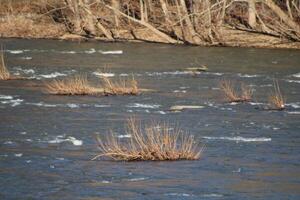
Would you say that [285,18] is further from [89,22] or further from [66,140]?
[66,140]

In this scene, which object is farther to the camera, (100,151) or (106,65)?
(106,65)

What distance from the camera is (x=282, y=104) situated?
1975 centimetres

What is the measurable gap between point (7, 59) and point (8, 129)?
1630 centimetres

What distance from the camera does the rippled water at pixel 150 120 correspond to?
11281 millimetres

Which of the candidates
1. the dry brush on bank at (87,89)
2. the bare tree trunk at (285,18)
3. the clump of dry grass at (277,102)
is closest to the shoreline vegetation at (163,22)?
the bare tree trunk at (285,18)

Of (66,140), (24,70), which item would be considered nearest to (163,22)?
(24,70)

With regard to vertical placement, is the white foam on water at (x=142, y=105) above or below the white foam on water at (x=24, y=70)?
above

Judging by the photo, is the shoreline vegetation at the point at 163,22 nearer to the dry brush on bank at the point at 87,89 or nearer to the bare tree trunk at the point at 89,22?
the bare tree trunk at the point at 89,22

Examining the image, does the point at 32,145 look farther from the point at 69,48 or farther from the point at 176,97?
the point at 69,48

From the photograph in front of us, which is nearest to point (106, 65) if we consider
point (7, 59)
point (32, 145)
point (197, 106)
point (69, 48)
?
point (7, 59)

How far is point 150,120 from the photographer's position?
1744 centimetres

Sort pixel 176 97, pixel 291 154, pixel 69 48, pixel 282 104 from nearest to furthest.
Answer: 1. pixel 291 154
2. pixel 282 104
3. pixel 176 97
4. pixel 69 48

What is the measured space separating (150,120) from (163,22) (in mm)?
27852

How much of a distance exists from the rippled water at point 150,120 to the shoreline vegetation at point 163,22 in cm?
861
